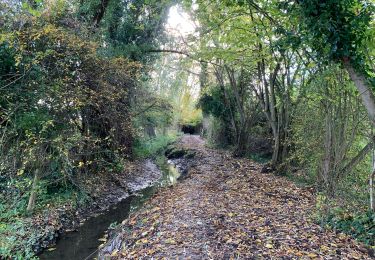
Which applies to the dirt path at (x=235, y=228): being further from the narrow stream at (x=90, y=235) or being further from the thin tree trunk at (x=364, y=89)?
the thin tree trunk at (x=364, y=89)

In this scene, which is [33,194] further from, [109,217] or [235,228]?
[235,228]

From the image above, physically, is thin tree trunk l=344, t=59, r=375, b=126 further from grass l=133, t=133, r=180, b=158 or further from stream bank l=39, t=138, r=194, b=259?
grass l=133, t=133, r=180, b=158

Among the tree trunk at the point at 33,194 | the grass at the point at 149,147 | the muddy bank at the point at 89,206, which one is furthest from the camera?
the grass at the point at 149,147

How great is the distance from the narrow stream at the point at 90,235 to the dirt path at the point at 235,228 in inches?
30.4

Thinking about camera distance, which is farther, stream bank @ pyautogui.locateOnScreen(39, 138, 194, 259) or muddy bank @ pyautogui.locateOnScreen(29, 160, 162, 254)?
muddy bank @ pyautogui.locateOnScreen(29, 160, 162, 254)

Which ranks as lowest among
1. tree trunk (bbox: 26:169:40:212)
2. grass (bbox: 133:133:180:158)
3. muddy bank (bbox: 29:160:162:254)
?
muddy bank (bbox: 29:160:162:254)

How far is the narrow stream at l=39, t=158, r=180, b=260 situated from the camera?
19.5 ft

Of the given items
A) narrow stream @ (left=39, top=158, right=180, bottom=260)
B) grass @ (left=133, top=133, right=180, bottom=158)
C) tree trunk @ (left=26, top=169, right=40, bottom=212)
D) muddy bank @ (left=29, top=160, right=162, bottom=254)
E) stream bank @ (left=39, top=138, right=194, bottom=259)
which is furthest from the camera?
grass @ (left=133, top=133, right=180, bottom=158)

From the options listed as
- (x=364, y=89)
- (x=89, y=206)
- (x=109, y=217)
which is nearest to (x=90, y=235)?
(x=109, y=217)

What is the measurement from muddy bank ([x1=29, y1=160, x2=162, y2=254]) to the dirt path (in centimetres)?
165

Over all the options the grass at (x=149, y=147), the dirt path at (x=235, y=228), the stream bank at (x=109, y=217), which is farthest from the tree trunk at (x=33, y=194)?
the grass at (x=149, y=147)

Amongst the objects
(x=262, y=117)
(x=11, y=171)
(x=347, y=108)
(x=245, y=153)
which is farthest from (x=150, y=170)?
(x=347, y=108)

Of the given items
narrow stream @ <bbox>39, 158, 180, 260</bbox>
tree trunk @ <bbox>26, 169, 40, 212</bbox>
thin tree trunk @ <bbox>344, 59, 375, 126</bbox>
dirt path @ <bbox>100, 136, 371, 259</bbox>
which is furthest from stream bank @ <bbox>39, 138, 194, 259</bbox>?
thin tree trunk @ <bbox>344, 59, 375, 126</bbox>

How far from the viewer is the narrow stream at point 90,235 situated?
593 cm
